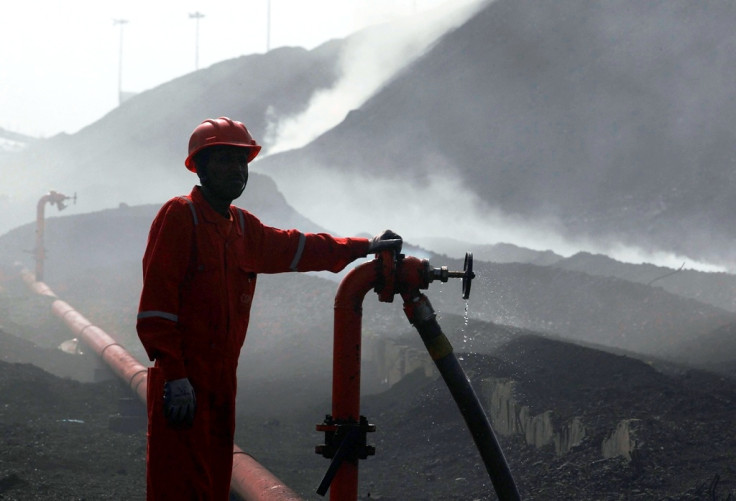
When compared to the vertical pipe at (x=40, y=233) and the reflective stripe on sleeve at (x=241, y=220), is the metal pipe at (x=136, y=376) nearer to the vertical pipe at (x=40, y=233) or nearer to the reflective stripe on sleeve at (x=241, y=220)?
the vertical pipe at (x=40, y=233)

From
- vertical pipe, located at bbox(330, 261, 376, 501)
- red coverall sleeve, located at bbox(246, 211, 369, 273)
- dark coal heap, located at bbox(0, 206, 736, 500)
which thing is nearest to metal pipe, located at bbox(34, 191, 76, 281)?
dark coal heap, located at bbox(0, 206, 736, 500)

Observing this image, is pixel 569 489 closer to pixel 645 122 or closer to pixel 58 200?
pixel 58 200

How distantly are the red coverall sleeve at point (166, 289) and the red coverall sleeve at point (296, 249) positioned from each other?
386mm

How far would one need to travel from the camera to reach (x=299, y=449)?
848 centimetres

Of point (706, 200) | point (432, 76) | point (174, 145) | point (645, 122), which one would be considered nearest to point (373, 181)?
point (432, 76)

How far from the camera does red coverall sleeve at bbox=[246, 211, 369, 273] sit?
3434mm

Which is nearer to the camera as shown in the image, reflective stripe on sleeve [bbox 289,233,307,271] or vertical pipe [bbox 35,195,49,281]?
reflective stripe on sleeve [bbox 289,233,307,271]

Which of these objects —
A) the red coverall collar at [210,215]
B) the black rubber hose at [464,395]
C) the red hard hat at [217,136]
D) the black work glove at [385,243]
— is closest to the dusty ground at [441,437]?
the black rubber hose at [464,395]

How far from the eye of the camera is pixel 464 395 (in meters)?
3.24

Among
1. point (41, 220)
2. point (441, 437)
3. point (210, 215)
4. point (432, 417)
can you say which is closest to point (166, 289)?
point (210, 215)

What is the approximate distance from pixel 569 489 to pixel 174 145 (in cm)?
5531

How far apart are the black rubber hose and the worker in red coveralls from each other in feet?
1.18

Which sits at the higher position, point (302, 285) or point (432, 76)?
point (432, 76)

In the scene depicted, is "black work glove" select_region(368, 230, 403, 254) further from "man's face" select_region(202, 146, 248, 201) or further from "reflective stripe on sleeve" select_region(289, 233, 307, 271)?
"man's face" select_region(202, 146, 248, 201)
